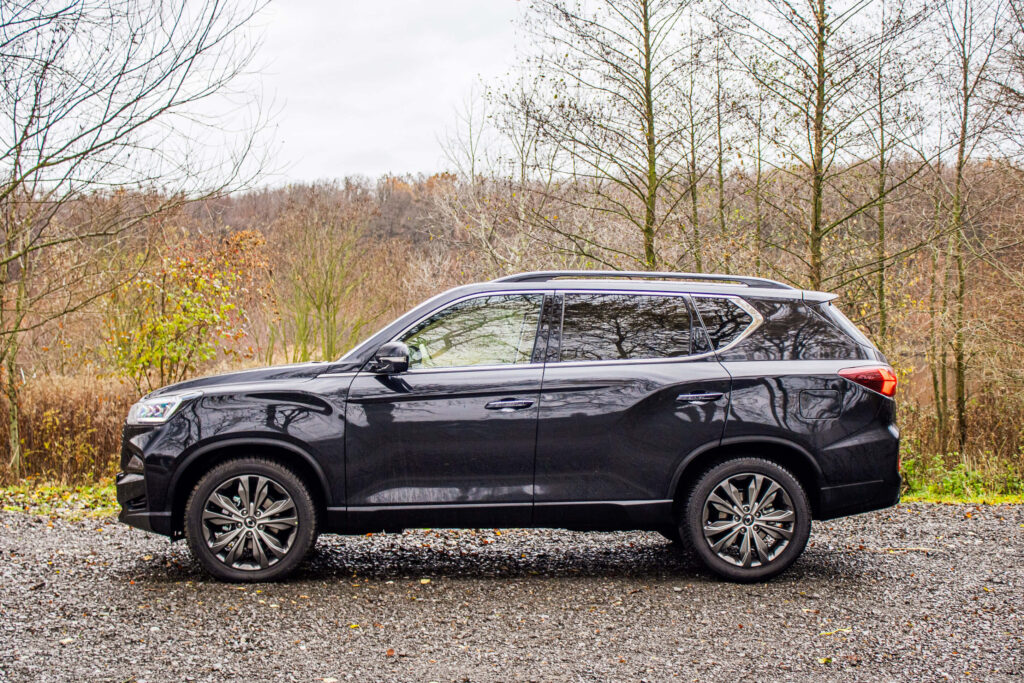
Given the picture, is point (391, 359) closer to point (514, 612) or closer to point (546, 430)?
point (546, 430)

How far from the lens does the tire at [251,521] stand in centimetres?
509

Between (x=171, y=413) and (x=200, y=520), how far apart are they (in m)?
0.64

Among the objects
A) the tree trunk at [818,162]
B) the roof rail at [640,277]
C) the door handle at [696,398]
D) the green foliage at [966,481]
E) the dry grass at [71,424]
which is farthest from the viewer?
the dry grass at [71,424]

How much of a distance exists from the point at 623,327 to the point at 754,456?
3.62ft

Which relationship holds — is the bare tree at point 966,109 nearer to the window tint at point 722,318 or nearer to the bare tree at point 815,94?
the bare tree at point 815,94

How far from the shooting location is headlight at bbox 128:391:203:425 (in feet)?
17.0

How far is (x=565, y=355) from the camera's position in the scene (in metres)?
5.27

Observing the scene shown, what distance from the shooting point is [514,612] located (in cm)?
468

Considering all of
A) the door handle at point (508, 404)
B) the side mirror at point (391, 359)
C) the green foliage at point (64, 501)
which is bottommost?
the green foliage at point (64, 501)

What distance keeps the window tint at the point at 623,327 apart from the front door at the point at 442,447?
330mm

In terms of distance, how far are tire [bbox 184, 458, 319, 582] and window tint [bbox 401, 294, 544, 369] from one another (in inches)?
40.2

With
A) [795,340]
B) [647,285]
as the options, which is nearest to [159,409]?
[647,285]

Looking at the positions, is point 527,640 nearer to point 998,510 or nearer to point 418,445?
point 418,445

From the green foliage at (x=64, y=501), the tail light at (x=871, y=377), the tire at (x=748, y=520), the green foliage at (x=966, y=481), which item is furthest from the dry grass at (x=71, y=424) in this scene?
the tail light at (x=871, y=377)
